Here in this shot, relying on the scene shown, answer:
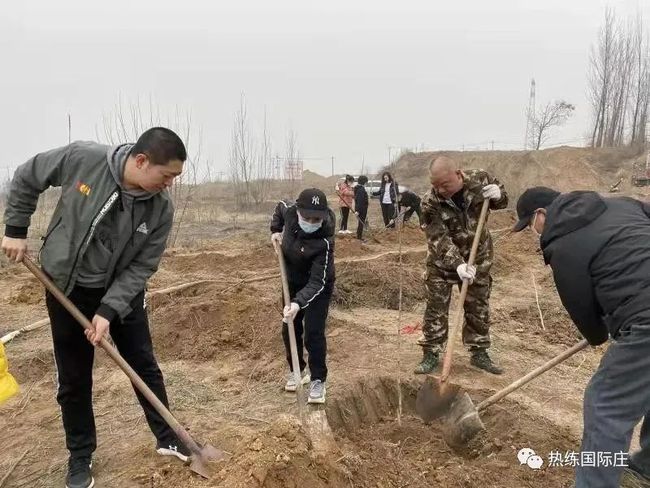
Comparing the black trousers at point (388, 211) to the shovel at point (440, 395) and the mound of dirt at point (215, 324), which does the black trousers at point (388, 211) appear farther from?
the shovel at point (440, 395)

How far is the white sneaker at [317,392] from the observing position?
12.2 ft

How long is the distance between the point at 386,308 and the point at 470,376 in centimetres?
256

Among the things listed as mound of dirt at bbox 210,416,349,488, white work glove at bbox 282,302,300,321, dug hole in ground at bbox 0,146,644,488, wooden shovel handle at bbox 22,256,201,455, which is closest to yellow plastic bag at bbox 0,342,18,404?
wooden shovel handle at bbox 22,256,201,455

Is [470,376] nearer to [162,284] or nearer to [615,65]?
[162,284]

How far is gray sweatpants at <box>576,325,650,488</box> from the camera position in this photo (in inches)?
93.7

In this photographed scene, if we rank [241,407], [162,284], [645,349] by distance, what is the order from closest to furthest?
[645,349], [241,407], [162,284]

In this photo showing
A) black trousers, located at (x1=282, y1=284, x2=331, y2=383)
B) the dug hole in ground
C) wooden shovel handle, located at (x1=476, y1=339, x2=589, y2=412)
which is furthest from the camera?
black trousers, located at (x1=282, y1=284, x2=331, y2=383)

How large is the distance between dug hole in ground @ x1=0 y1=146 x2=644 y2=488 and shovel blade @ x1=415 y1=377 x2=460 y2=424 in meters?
0.09

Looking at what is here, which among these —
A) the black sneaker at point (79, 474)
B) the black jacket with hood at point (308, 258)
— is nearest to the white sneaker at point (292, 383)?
the black jacket with hood at point (308, 258)

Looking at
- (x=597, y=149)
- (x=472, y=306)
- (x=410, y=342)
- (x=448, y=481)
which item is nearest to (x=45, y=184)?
(x=448, y=481)

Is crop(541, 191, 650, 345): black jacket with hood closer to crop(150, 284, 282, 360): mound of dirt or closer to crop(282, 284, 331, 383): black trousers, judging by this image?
crop(282, 284, 331, 383): black trousers

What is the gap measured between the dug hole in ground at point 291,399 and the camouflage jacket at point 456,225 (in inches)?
37.1

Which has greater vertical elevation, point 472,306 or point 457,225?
point 457,225

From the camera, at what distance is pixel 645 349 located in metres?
2.36
